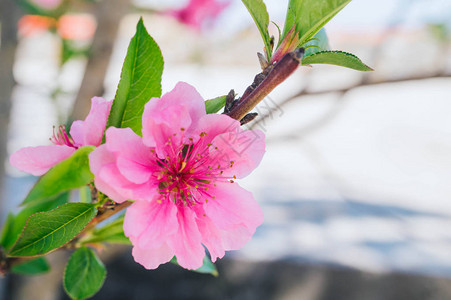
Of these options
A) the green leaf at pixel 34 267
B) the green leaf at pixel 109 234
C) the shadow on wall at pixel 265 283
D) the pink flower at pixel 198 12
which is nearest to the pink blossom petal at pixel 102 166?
the green leaf at pixel 109 234

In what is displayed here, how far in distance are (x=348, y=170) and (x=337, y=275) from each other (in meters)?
1.47

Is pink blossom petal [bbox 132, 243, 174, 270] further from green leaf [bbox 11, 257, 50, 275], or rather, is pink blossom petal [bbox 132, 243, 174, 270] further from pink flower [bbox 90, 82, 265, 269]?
green leaf [bbox 11, 257, 50, 275]

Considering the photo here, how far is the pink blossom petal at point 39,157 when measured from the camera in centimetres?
30

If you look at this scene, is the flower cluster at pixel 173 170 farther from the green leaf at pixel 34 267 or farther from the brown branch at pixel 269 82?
the green leaf at pixel 34 267

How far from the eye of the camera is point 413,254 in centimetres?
194

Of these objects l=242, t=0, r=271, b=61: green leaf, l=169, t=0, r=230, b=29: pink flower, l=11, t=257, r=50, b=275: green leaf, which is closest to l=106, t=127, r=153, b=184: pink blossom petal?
l=242, t=0, r=271, b=61: green leaf

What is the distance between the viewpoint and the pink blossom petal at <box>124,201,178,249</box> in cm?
29

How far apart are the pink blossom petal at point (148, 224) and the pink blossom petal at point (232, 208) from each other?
0.03 m

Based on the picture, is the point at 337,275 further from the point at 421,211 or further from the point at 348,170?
the point at 348,170

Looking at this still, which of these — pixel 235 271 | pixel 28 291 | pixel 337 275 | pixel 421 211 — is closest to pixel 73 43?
Answer: pixel 28 291

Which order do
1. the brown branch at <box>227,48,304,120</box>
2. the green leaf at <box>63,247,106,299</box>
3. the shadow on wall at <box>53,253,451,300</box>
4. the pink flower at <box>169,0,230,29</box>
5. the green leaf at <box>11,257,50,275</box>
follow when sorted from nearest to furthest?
the brown branch at <box>227,48,304,120</box>, the green leaf at <box>63,247,106,299</box>, the green leaf at <box>11,257,50,275</box>, the pink flower at <box>169,0,230,29</box>, the shadow on wall at <box>53,253,451,300</box>

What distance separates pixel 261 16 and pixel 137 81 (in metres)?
0.10

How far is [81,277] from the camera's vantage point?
0.40 meters

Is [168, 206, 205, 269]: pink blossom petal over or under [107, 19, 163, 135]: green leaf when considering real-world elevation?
under
